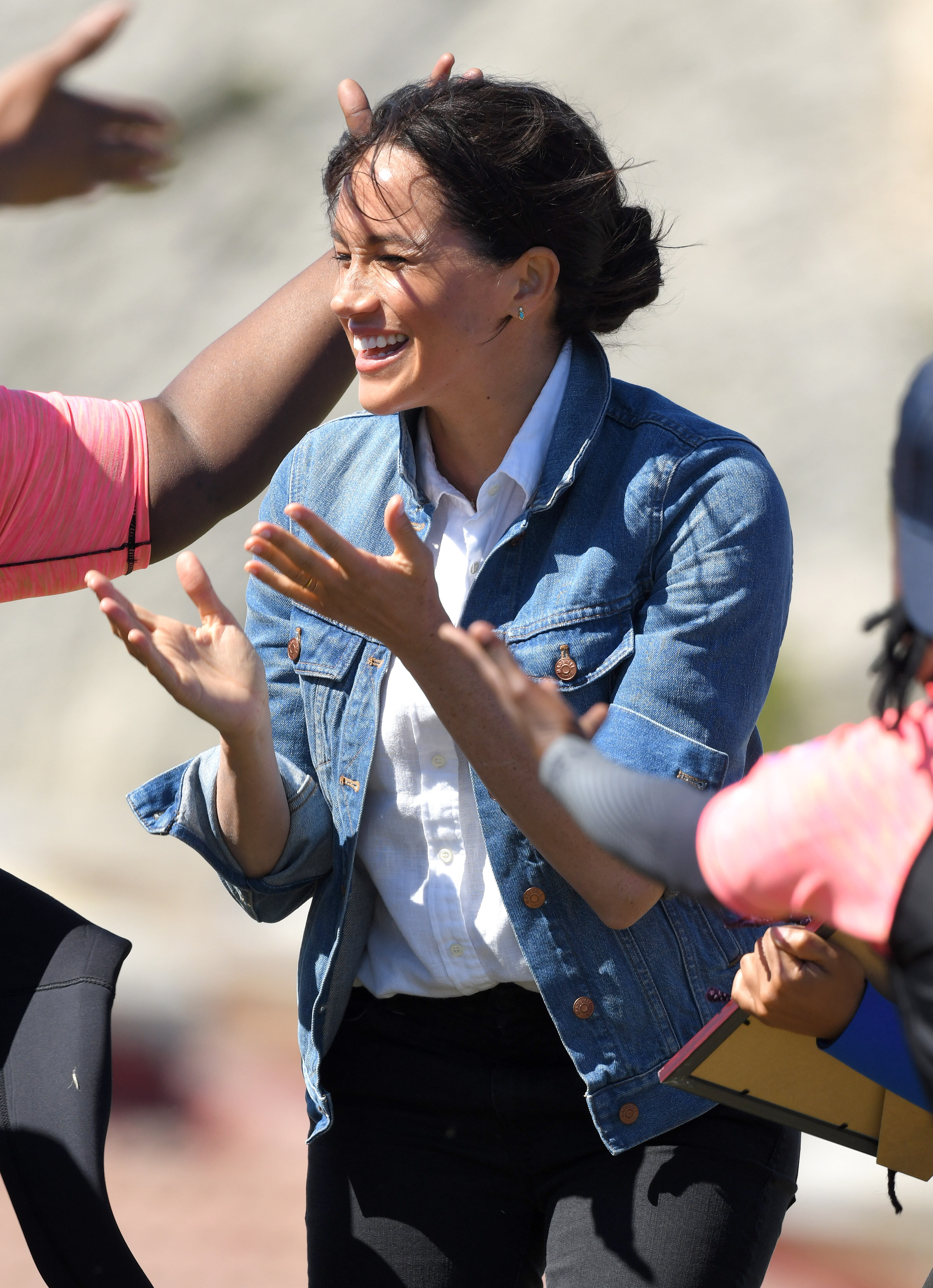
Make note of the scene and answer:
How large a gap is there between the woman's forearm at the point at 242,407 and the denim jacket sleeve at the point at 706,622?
58cm

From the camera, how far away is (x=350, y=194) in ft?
6.65

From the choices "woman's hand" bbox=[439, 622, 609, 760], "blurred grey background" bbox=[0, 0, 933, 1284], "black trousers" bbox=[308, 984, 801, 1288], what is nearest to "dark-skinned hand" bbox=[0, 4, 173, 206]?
"woman's hand" bbox=[439, 622, 609, 760]

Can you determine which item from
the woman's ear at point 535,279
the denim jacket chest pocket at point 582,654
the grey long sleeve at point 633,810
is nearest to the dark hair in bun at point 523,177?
the woman's ear at point 535,279

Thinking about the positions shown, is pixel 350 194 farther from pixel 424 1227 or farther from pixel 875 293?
pixel 875 293

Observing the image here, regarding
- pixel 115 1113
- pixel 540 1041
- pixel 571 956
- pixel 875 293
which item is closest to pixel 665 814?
pixel 571 956

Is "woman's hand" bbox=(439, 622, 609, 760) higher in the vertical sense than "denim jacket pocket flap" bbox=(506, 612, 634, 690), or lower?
higher

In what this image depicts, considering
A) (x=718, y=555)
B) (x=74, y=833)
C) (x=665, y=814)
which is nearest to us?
(x=665, y=814)

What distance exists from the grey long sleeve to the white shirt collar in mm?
650

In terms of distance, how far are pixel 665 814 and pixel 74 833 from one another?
4581 mm

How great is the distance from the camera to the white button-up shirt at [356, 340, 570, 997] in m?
1.91

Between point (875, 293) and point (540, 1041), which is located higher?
point (875, 293)

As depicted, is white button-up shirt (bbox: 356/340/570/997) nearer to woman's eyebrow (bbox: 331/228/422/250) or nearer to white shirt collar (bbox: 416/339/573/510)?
white shirt collar (bbox: 416/339/573/510)

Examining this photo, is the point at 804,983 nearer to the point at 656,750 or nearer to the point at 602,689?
the point at 656,750

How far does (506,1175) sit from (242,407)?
3.75 ft
